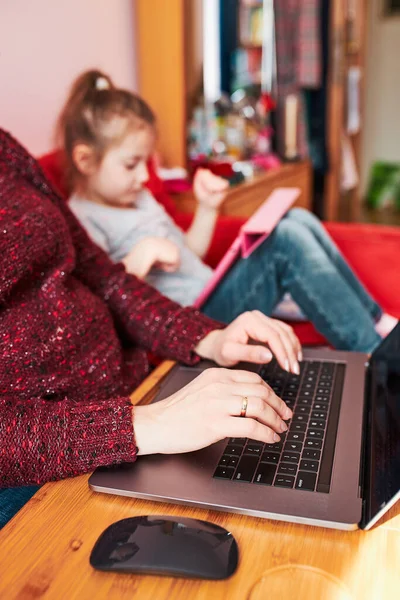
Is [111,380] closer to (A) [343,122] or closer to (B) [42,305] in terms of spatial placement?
(B) [42,305]

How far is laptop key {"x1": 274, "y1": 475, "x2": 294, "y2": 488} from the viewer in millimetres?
662

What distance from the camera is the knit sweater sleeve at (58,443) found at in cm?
70

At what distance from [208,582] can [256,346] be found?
0.42 meters

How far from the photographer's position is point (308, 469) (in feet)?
2.27

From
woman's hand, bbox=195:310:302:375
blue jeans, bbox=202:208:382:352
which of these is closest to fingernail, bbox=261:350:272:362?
woman's hand, bbox=195:310:302:375

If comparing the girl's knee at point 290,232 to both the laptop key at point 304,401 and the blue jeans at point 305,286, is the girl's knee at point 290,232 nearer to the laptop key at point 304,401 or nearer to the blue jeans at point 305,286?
the blue jeans at point 305,286

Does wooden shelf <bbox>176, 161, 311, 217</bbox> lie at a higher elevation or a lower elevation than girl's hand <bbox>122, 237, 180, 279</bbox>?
lower

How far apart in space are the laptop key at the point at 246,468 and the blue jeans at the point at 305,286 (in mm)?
608

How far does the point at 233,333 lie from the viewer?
3.09 feet

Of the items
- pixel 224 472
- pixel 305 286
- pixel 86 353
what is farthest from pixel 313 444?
pixel 305 286

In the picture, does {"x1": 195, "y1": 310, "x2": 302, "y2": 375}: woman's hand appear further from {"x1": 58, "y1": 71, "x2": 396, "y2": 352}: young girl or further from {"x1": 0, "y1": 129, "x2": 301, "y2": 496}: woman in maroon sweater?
{"x1": 58, "y1": 71, "x2": 396, "y2": 352}: young girl

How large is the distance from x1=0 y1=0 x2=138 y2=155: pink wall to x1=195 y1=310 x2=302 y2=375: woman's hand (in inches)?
35.3

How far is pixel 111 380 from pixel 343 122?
125 inches

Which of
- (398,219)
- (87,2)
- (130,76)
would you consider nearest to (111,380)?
(87,2)
